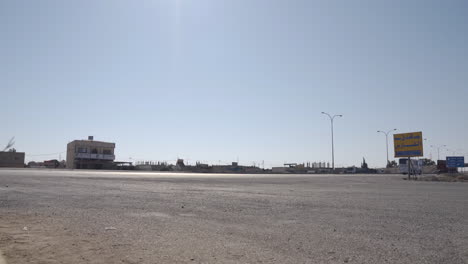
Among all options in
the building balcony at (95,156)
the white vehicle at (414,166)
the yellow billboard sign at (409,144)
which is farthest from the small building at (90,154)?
the yellow billboard sign at (409,144)

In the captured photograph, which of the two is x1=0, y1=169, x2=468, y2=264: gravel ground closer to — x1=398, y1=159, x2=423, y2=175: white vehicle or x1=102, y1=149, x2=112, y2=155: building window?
x1=398, y1=159, x2=423, y2=175: white vehicle

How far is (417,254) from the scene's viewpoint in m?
5.37

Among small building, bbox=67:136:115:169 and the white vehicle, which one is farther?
small building, bbox=67:136:115:169

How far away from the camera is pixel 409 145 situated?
157 feet

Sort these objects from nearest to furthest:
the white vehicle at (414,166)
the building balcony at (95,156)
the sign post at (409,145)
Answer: the sign post at (409,145), the white vehicle at (414,166), the building balcony at (95,156)

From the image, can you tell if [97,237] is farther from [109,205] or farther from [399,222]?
[399,222]

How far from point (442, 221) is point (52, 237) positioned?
8931 millimetres

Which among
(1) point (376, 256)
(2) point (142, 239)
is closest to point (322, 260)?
(1) point (376, 256)

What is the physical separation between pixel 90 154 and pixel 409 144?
318 ft

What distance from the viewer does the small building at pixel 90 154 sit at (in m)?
109

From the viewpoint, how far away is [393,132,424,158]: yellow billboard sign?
154ft

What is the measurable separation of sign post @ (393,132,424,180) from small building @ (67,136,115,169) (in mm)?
84685

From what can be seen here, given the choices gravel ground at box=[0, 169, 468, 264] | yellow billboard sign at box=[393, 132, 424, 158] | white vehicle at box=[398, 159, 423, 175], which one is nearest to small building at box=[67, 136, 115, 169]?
white vehicle at box=[398, 159, 423, 175]

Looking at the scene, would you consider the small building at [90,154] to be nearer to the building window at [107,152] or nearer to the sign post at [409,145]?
the building window at [107,152]
